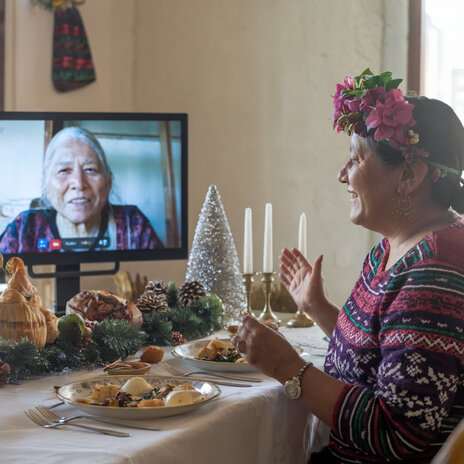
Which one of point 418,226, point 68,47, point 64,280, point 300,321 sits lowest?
point 300,321

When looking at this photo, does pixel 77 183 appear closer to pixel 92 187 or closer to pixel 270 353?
pixel 92 187

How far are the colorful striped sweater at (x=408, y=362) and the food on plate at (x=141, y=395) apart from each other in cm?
25

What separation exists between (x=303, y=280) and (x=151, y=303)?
1.30 feet

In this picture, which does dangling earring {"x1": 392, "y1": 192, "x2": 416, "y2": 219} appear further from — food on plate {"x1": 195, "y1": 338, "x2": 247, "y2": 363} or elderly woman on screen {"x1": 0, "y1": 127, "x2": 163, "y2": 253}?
elderly woman on screen {"x1": 0, "y1": 127, "x2": 163, "y2": 253}

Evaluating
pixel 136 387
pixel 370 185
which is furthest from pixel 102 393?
pixel 370 185

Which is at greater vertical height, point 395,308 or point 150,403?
point 395,308

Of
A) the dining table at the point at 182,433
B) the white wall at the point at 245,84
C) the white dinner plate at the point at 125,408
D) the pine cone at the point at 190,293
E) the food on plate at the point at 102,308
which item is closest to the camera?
the dining table at the point at 182,433

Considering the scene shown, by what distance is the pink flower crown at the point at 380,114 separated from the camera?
1.24 m

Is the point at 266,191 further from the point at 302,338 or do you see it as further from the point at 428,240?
the point at 428,240

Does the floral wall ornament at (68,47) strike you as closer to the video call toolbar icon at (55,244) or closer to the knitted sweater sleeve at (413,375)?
the video call toolbar icon at (55,244)

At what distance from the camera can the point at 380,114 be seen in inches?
49.8

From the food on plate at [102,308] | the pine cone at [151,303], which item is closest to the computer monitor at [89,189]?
the pine cone at [151,303]

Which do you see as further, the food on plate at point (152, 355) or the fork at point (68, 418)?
the food on plate at point (152, 355)

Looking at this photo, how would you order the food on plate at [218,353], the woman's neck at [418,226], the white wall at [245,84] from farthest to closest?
the white wall at [245,84] < the food on plate at [218,353] < the woman's neck at [418,226]
